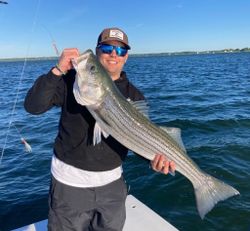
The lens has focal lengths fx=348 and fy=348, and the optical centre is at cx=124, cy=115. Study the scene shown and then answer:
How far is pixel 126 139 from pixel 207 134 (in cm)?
934

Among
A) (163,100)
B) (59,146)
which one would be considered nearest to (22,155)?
(59,146)

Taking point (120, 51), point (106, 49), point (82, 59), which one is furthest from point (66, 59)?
point (120, 51)

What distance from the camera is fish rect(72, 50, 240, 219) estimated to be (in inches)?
142

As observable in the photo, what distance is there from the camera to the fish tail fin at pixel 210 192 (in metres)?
4.34

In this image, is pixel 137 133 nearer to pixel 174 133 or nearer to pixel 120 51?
pixel 174 133

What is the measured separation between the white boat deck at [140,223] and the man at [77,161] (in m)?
1.42

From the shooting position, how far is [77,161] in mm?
3799

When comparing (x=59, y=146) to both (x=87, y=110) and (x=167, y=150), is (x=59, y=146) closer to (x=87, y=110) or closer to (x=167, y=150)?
(x=87, y=110)

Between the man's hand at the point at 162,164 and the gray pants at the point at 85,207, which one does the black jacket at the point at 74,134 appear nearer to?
the gray pants at the point at 85,207

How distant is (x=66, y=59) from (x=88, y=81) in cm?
32

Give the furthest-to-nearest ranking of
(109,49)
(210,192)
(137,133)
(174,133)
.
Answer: (210,192) → (174,133) → (109,49) → (137,133)

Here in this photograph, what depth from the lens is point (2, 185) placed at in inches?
356

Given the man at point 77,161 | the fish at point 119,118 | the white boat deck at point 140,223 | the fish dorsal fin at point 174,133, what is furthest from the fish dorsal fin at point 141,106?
the white boat deck at point 140,223

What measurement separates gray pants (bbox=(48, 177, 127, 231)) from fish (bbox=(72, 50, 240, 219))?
608 mm
